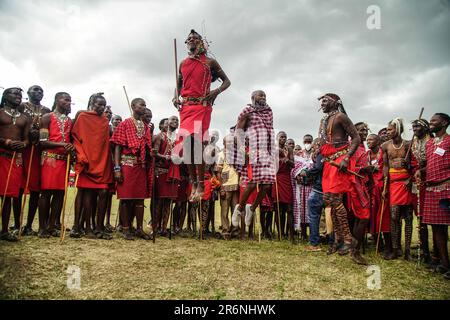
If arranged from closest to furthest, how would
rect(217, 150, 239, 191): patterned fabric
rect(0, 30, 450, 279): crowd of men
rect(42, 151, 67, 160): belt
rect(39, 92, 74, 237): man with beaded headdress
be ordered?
rect(0, 30, 450, 279): crowd of men < rect(39, 92, 74, 237): man with beaded headdress < rect(42, 151, 67, 160): belt < rect(217, 150, 239, 191): patterned fabric

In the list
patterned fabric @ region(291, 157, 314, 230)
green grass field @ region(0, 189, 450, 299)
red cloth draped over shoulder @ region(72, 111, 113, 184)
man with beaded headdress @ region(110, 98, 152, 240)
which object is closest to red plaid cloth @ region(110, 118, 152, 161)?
man with beaded headdress @ region(110, 98, 152, 240)

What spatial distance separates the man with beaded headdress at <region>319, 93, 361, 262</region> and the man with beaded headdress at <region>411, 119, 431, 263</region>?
145 cm

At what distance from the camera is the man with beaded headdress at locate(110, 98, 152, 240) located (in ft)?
22.1

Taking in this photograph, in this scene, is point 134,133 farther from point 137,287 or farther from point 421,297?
point 421,297

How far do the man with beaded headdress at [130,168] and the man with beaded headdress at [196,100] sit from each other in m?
1.70

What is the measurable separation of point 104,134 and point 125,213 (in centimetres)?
171

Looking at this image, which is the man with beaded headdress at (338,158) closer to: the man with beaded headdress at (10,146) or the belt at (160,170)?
the belt at (160,170)

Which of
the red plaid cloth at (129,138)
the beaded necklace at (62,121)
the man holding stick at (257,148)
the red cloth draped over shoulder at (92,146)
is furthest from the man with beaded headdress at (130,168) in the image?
the man holding stick at (257,148)

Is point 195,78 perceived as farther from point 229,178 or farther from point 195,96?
point 229,178

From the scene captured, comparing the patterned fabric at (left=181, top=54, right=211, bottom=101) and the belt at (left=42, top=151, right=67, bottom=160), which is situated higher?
the patterned fabric at (left=181, top=54, right=211, bottom=101)

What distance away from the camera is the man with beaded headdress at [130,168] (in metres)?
6.75

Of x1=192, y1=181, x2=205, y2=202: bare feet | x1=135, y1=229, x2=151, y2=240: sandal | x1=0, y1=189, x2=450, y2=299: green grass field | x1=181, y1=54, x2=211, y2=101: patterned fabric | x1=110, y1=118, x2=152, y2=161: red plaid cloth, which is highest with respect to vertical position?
x1=181, y1=54, x2=211, y2=101: patterned fabric

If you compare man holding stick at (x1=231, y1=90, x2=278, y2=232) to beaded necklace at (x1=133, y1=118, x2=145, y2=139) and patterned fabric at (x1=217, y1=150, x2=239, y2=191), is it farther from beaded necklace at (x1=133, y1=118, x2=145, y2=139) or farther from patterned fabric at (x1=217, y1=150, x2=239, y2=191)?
beaded necklace at (x1=133, y1=118, x2=145, y2=139)

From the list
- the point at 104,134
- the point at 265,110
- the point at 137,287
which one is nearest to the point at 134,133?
the point at 104,134
